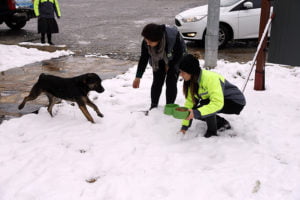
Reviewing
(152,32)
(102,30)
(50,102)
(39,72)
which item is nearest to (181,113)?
(152,32)

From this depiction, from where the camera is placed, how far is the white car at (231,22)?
29.9 ft

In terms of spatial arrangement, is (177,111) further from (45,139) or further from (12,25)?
(12,25)

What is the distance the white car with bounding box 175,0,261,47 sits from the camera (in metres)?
9.10

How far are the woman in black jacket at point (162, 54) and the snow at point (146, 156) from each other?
1.42 feet

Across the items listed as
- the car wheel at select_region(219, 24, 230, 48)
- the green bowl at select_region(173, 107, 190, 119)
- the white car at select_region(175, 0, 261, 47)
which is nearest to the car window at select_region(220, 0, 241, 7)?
the white car at select_region(175, 0, 261, 47)

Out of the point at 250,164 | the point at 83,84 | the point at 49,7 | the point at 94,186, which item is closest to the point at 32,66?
the point at 49,7

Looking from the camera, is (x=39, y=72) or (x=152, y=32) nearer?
(x=152, y=32)

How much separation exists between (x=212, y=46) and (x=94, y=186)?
474 centimetres

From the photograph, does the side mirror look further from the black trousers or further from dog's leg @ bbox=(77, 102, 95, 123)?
dog's leg @ bbox=(77, 102, 95, 123)

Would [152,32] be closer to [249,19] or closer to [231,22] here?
[231,22]

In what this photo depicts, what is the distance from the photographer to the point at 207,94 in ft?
11.5

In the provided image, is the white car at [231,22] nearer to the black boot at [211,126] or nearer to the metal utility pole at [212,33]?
the metal utility pole at [212,33]

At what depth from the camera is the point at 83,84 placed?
4.30 metres

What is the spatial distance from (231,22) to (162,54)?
5724 millimetres
